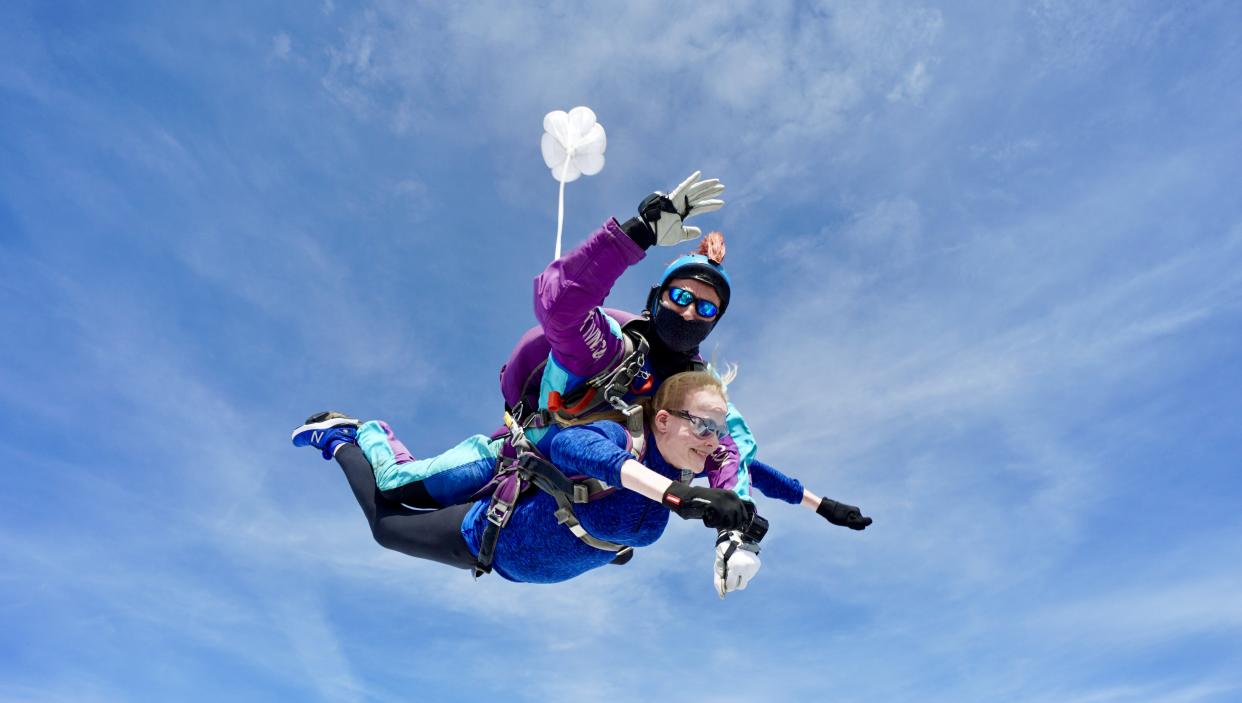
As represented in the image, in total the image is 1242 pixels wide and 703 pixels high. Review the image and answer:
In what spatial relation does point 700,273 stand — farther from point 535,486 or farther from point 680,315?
point 535,486

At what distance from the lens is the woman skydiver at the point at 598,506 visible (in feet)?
11.2

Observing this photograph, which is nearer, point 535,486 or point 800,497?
point 535,486

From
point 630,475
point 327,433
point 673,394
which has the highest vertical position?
point 327,433

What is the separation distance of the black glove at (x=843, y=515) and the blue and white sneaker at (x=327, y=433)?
3516 mm

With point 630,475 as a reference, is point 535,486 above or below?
above

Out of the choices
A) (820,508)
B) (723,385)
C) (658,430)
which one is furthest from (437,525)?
(820,508)

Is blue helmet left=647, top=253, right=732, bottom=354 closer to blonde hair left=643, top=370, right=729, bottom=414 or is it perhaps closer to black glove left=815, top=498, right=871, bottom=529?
blonde hair left=643, top=370, right=729, bottom=414

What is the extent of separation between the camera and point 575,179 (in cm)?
445

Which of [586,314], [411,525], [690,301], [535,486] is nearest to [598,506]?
[535,486]

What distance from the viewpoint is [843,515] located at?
18.5 ft

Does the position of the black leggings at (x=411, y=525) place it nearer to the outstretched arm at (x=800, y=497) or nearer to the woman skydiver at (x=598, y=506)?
the woman skydiver at (x=598, y=506)

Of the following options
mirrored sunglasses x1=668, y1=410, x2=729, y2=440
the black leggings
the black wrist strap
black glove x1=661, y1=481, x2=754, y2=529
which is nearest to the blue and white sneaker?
the black leggings

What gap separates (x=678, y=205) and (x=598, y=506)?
1.62 m

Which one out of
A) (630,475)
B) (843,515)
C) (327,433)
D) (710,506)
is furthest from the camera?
(327,433)
